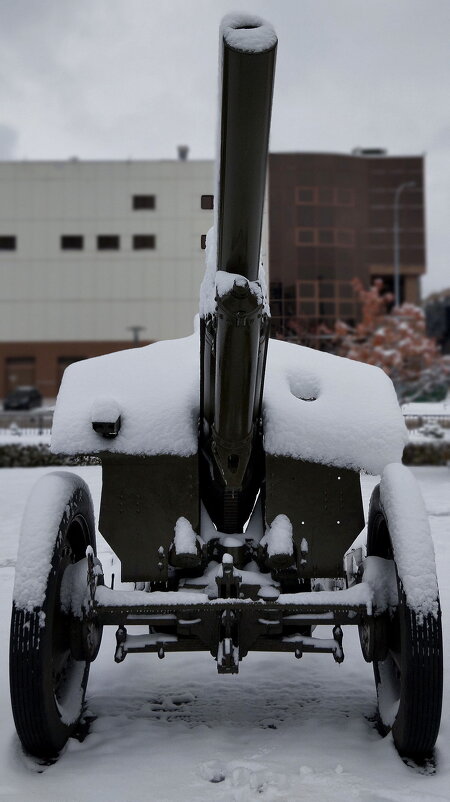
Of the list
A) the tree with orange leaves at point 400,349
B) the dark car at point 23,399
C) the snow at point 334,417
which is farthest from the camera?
the dark car at point 23,399

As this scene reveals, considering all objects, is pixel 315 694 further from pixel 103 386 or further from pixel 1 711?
pixel 103 386

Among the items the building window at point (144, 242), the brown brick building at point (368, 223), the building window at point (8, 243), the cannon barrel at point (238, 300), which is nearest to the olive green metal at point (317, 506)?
the cannon barrel at point (238, 300)

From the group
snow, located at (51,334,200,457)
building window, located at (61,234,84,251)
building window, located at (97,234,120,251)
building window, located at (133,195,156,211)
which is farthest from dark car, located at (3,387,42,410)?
snow, located at (51,334,200,457)

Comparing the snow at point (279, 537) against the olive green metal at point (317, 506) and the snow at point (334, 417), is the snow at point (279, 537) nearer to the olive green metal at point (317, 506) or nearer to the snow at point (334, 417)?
the olive green metal at point (317, 506)

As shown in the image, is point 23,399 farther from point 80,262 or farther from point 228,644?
point 228,644

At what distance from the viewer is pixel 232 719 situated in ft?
10.5

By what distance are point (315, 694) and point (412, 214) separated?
28812mm

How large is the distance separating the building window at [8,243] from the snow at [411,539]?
29267 millimetres

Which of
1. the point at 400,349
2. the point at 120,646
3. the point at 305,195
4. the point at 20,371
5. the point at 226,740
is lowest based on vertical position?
the point at 20,371

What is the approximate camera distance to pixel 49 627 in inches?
109

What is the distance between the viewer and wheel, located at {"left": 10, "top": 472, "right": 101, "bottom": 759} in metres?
2.70

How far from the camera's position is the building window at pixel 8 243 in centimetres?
3039

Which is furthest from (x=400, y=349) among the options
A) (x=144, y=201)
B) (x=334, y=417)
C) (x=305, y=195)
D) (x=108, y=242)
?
(x=334, y=417)

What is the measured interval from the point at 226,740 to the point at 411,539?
40.2 inches
